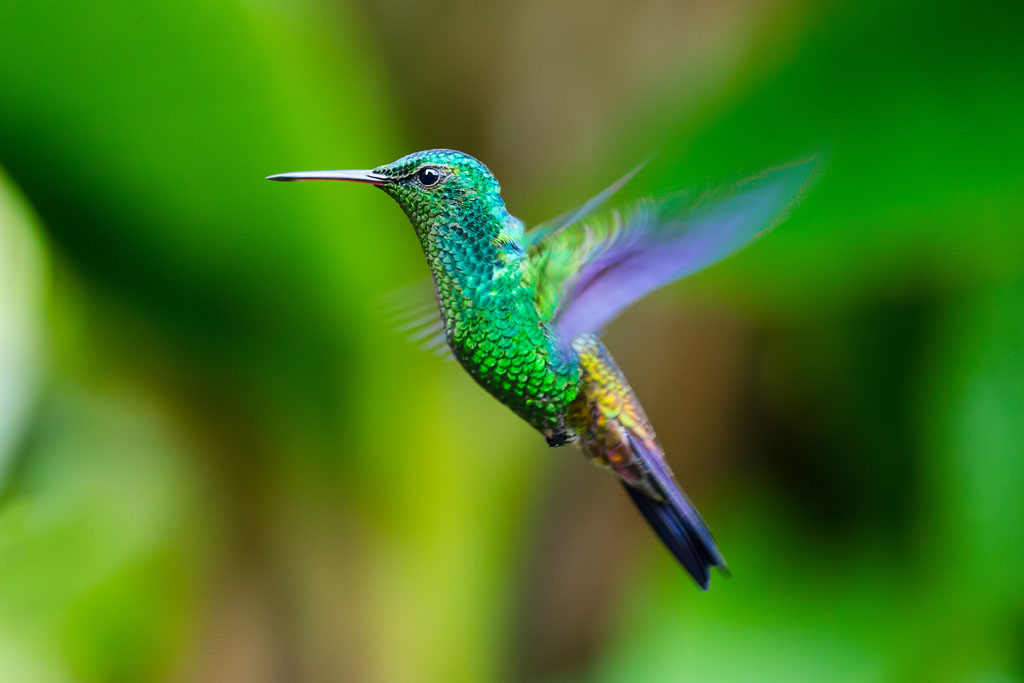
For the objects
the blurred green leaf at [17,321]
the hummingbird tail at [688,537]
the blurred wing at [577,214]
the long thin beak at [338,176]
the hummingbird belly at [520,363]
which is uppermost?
the blurred green leaf at [17,321]

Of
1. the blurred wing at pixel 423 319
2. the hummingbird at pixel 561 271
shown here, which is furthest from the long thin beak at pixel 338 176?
the blurred wing at pixel 423 319

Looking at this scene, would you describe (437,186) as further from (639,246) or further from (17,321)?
(17,321)

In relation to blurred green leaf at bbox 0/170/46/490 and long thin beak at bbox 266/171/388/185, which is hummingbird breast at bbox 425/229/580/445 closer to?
long thin beak at bbox 266/171/388/185

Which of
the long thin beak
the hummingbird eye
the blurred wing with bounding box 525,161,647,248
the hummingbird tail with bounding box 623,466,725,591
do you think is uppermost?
the hummingbird eye

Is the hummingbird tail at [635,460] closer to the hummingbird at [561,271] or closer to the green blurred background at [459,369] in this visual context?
the hummingbird at [561,271]

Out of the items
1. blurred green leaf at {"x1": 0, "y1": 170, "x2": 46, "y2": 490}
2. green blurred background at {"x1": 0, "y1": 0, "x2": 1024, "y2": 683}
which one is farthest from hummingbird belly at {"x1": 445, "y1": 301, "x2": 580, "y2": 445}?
blurred green leaf at {"x1": 0, "y1": 170, "x2": 46, "y2": 490}

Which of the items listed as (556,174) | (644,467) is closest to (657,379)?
(556,174)

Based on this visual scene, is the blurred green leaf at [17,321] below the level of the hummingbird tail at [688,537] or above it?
above

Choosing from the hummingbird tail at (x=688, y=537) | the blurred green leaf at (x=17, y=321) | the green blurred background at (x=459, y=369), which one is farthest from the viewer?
the blurred green leaf at (x=17, y=321)
